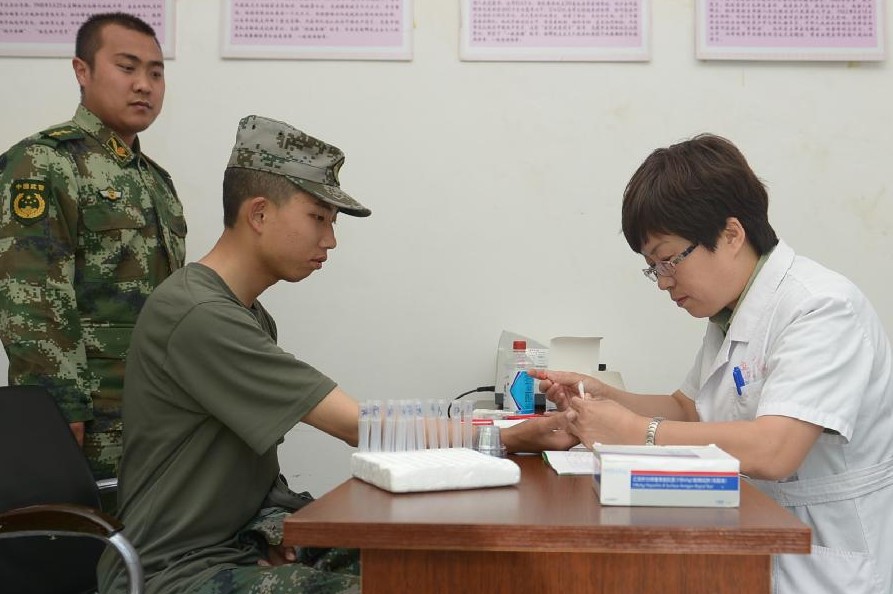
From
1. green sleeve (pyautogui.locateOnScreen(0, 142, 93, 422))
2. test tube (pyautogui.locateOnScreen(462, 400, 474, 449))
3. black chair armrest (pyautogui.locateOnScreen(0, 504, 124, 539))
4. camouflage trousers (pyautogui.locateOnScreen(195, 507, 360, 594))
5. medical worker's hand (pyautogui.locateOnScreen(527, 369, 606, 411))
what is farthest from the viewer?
green sleeve (pyautogui.locateOnScreen(0, 142, 93, 422))

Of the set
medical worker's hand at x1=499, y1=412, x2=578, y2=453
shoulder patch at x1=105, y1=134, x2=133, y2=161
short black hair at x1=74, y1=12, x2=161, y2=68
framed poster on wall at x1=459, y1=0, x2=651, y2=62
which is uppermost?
framed poster on wall at x1=459, y1=0, x2=651, y2=62

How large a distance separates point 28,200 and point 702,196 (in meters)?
1.55

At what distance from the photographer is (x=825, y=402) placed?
133cm

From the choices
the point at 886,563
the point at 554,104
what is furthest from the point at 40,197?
the point at 886,563

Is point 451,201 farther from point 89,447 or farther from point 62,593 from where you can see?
point 62,593

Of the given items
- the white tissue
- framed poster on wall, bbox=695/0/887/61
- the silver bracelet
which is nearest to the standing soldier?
the white tissue

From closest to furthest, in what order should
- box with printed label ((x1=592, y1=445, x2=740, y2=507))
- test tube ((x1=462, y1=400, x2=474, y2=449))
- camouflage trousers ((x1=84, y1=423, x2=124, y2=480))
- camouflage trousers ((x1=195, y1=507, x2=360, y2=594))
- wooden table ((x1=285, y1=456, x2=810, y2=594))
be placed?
1. wooden table ((x1=285, y1=456, x2=810, y2=594))
2. box with printed label ((x1=592, y1=445, x2=740, y2=507))
3. camouflage trousers ((x1=195, y1=507, x2=360, y2=594))
4. test tube ((x1=462, y1=400, x2=474, y2=449))
5. camouflage trousers ((x1=84, y1=423, x2=124, y2=480))

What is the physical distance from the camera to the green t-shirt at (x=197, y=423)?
54.1 inches

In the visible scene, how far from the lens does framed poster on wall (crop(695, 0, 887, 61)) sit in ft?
8.80

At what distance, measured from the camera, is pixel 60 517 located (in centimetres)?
138

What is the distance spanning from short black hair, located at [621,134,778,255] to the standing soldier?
1315mm

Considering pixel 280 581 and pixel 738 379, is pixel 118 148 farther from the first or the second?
pixel 738 379

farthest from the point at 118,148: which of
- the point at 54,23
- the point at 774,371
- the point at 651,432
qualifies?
the point at 774,371

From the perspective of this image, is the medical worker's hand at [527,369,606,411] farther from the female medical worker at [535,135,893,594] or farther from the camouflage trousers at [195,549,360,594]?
the camouflage trousers at [195,549,360,594]
